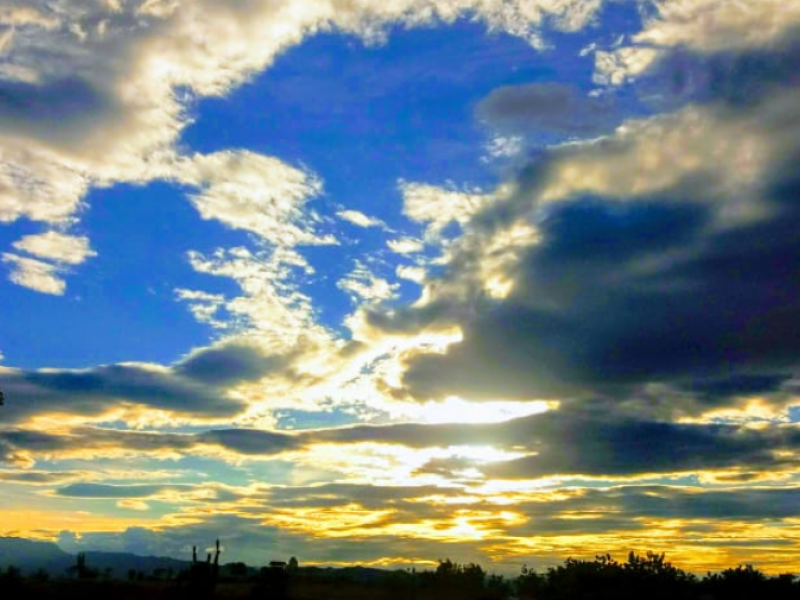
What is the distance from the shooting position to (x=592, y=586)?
257ft

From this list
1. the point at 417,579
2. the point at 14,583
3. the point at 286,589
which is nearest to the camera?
the point at 14,583

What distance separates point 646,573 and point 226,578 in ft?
136

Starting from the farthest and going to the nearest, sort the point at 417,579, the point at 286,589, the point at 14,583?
1. the point at 417,579
2. the point at 286,589
3. the point at 14,583

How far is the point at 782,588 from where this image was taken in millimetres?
79062

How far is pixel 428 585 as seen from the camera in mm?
87562

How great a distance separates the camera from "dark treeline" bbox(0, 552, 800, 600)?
7106cm

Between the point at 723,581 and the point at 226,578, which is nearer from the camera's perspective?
the point at 723,581

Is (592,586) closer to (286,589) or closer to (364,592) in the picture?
(364,592)

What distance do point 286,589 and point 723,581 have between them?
40.9 metres

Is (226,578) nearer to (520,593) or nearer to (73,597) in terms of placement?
(73,597)

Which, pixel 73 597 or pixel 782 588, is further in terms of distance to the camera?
pixel 782 588

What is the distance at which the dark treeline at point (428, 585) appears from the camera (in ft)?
233

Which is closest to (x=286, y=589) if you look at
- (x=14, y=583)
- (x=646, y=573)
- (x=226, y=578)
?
(x=226, y=578)

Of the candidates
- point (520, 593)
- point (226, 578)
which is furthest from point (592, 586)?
point (226, 578)
